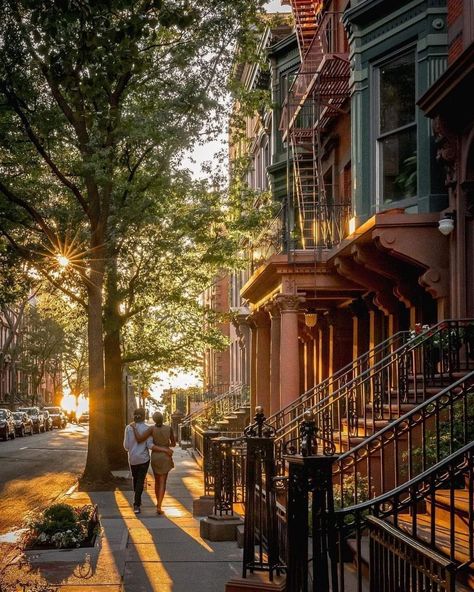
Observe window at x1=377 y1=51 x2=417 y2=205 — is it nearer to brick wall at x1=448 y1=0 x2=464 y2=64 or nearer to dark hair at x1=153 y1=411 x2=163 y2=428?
brick wall at x1=448 y1=0 x2=464 y2=64

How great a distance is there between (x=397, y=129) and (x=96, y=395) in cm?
999

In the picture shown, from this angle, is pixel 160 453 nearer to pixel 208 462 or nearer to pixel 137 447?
pixel 137 447

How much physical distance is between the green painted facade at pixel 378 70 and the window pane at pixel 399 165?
14 centimetres

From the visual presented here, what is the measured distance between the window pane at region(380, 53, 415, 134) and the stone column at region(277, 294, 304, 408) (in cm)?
444

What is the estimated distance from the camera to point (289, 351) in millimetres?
20359

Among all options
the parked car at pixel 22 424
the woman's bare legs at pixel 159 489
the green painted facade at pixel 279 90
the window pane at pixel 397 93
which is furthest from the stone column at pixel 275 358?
the parked car at pixel 22 424

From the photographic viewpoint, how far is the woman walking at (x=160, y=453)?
17.3 metres

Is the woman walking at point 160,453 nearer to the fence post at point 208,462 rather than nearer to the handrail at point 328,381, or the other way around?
the fence post at point 208,462

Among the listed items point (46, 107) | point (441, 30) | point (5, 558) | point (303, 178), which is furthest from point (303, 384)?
point (5, 558)

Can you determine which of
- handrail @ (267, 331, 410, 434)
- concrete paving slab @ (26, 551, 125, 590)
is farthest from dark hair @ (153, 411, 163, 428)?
concrete paving slab @ (26, 551, 125, 590)

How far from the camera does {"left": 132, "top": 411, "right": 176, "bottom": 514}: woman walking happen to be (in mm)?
17266

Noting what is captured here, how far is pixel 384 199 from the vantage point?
17.5m

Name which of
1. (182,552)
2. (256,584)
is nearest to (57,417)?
(182,552)

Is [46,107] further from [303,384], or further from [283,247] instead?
[303,384]
